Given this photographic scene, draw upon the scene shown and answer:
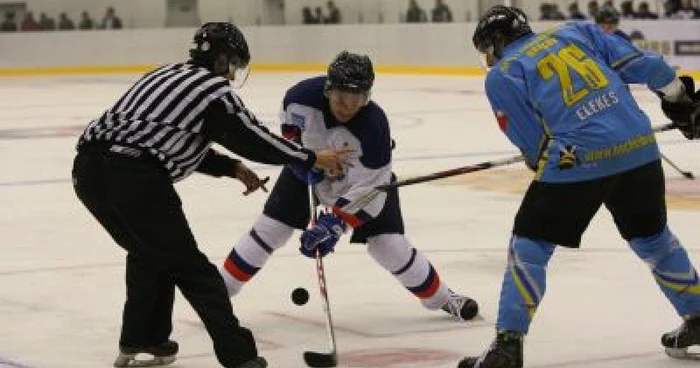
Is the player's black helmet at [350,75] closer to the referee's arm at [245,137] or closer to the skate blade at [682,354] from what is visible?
the referee's arm at [245,137]

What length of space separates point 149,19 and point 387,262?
20.4 m

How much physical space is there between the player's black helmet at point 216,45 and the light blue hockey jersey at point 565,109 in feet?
2.48

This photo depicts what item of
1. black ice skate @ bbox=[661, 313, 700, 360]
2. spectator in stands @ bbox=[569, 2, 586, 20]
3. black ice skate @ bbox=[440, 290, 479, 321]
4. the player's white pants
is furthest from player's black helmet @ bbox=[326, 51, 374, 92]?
spectator in stands @ bbox=[569, 2, 586, 20]

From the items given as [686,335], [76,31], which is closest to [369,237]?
[686,335]

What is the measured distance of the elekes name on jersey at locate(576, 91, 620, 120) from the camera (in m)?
4.33

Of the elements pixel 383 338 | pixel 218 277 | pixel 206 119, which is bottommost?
pixel 383 338

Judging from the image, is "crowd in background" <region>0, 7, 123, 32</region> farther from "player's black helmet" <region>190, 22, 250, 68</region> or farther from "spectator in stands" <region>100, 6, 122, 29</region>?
"player's black helmet" <region>190, 22, 250, 68</region>

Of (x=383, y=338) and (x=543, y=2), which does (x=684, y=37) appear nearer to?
(x=543, y=2)

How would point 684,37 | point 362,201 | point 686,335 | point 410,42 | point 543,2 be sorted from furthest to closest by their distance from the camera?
point 410,42 → point 543,2 → point 684,37 → point 362,201 → point 686,335

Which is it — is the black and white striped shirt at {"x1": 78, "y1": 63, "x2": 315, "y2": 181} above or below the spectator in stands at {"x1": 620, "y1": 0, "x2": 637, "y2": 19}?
above

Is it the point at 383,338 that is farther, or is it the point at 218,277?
the point at 383,338

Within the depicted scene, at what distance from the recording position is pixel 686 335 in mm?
4609

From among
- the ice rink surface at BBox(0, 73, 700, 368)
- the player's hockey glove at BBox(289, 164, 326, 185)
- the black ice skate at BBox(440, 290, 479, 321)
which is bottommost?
the ice rink surface at BBox(0, 73, 700, 368)

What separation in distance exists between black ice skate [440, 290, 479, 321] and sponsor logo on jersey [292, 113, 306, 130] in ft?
2.60
